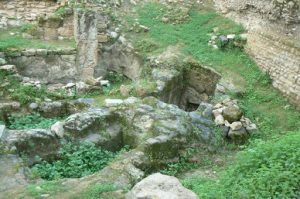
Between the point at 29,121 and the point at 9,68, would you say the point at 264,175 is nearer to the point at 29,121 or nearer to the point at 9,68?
the point at 29,121

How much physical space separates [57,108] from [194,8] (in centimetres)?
519

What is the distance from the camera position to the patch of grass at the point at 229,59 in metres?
7.62

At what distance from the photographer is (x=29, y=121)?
23.5 feet

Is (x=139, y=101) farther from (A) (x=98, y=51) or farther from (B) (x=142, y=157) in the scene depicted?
(A) (x=98, y=51)

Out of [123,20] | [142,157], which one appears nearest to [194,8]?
[123,20]

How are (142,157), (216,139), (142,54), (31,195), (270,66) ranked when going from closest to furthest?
(31,195) < (142,157) < (216,139) < (270,66) < (142,54)

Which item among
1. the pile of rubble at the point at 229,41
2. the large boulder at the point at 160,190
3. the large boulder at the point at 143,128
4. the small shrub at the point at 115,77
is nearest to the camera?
the large boulder at the point at 160,190

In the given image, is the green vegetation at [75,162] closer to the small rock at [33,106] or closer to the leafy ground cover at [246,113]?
the leafy ground cover at [246,113]

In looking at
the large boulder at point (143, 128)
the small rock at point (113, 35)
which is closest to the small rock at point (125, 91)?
the large boulder at point (143, 128)

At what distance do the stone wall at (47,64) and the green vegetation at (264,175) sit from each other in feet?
17.6

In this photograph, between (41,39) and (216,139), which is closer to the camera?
(216,139)

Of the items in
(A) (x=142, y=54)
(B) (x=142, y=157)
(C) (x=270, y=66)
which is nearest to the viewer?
(B) (x=142, y=157)

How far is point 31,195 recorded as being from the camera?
4.55 metres

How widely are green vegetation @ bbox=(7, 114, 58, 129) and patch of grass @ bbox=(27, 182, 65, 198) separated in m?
2.12
